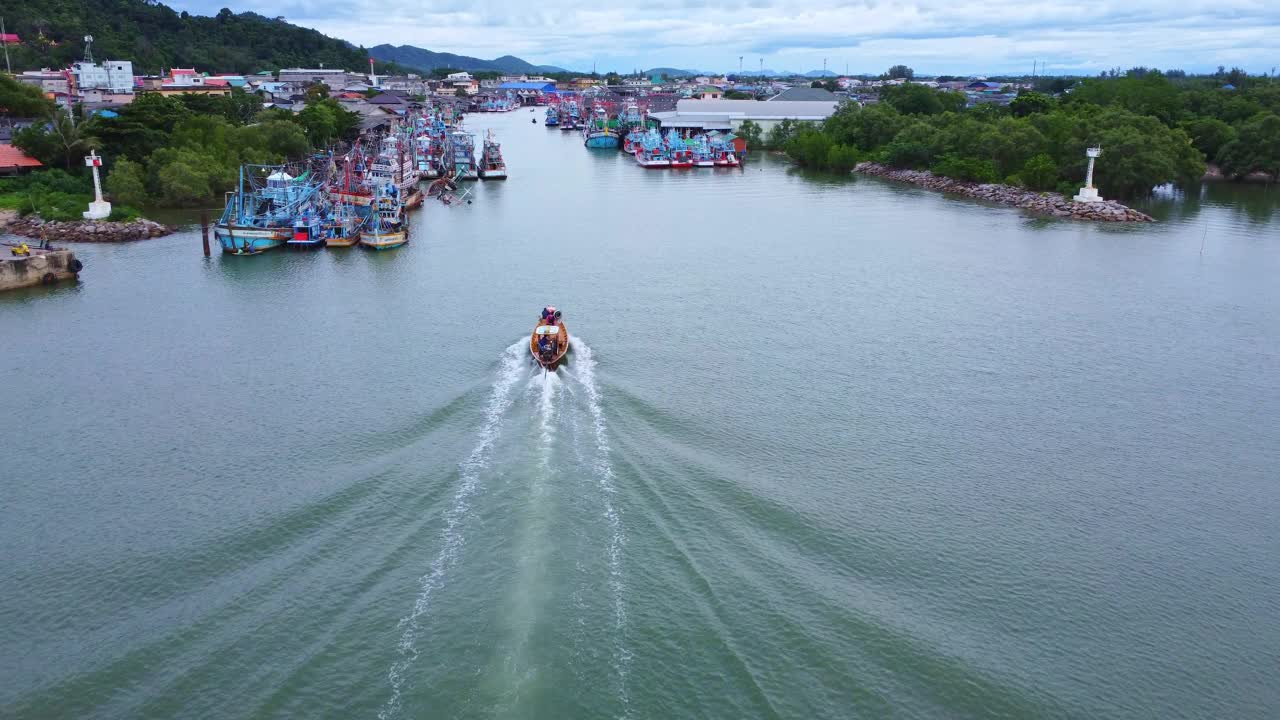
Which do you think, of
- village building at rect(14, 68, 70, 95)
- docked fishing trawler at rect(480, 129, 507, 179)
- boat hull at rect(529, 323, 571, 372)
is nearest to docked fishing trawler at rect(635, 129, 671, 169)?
docked fishing trawler at rect(480, 129, 507, 179)

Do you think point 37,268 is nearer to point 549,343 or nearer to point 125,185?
point 125,185

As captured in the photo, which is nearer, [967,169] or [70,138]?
[70,138]

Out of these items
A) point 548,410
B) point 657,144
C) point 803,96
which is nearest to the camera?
point 548,410

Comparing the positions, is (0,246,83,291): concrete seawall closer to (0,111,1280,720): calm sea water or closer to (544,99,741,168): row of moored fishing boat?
(0,111,1280,720): calm sea water

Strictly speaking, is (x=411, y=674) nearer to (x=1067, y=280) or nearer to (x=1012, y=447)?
(x=1012, y=447)

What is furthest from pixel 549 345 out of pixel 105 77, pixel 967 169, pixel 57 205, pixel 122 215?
pixel 105 77

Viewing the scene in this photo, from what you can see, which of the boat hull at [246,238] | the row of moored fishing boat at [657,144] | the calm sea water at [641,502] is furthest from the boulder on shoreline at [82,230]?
the row of moored fishing boat at [657,144]

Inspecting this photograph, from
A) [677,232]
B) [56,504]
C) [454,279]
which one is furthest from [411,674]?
[677,232]
